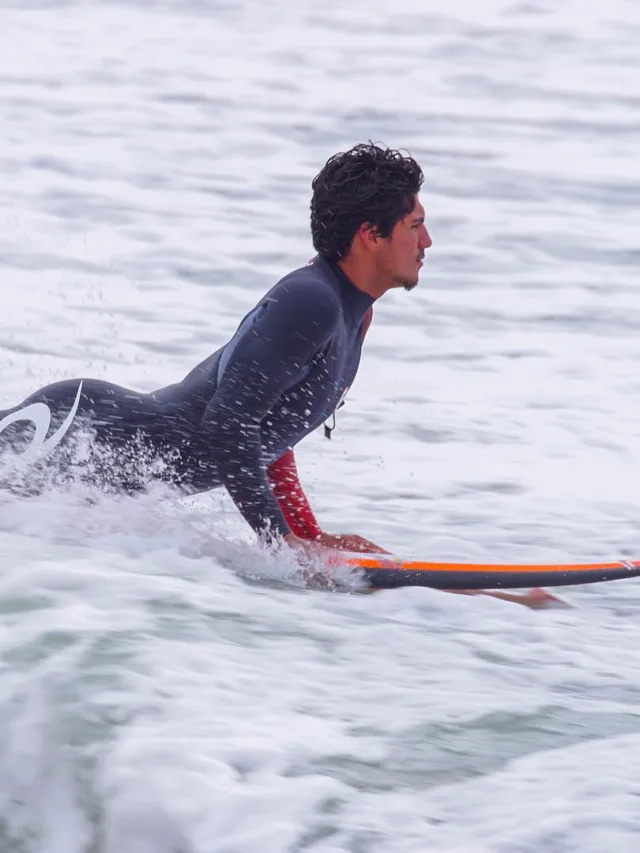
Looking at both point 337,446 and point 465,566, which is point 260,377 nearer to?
point 465,566

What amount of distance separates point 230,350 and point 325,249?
16.0 inches

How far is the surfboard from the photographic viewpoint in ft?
14.3

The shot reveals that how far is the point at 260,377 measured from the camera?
4008 millimetres

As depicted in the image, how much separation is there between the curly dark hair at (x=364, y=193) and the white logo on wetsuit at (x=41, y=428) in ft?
2.97

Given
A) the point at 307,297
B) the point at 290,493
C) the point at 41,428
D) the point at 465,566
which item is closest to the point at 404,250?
the point at 307,297

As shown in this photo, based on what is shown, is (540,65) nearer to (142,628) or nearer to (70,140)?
(70,140)

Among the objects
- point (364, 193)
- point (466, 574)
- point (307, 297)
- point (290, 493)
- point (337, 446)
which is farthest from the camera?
point (337, 446)

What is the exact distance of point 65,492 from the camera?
168 inches

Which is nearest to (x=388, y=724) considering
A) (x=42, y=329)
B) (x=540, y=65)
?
(x=42, y=329)

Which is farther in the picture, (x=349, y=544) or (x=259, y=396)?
(x=349, y=544)

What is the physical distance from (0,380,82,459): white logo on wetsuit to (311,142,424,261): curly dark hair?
2.97 feet

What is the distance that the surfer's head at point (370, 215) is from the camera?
416 centimetres

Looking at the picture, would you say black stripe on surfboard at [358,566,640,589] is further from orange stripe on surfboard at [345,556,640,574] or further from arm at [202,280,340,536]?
arm at [202,280,340,536]

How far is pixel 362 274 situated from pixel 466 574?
3.14ft
